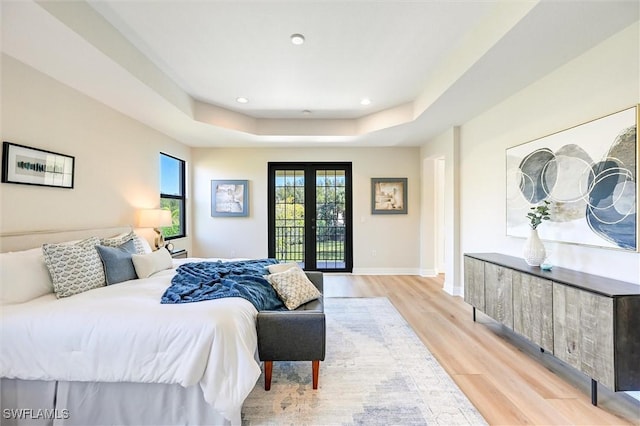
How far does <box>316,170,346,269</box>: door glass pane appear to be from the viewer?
5582 mm

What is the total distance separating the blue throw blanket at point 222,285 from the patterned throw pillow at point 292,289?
0.06 m

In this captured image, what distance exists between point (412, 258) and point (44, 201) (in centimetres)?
552

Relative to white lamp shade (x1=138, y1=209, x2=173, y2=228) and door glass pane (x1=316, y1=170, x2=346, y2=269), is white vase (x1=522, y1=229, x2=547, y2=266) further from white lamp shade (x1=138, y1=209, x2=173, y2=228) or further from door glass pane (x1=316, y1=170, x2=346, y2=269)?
white lamp shade (x1=138, y1=209, x2=173, y2=228)

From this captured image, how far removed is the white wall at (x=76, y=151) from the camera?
7.39 ft

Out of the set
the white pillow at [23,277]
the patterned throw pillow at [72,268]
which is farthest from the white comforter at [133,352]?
the patterned throw pillow at [72,268]

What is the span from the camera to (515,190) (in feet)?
9.74

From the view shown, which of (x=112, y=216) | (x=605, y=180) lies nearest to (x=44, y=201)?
(x=112, y=216)

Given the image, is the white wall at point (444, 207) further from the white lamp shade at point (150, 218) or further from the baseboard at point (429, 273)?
the white lamp shade at point (150, 218)

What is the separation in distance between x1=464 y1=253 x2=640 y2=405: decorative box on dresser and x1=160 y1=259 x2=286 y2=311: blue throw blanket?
215cm

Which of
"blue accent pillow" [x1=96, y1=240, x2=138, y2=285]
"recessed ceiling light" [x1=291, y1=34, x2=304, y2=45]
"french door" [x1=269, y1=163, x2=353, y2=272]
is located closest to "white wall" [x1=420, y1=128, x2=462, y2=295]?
"french door" [x1=269, y1=163, x2=353, y2=272]

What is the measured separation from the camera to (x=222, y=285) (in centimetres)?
216

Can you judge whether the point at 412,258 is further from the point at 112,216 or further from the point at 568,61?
the point at 112,216

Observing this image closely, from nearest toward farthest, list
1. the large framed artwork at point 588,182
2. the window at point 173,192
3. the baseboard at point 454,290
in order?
the large framed artwork at point 588,182
the baseboard at point 454,290
the window at point 173,192

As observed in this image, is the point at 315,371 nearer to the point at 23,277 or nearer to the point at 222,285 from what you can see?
the point at 222,285
